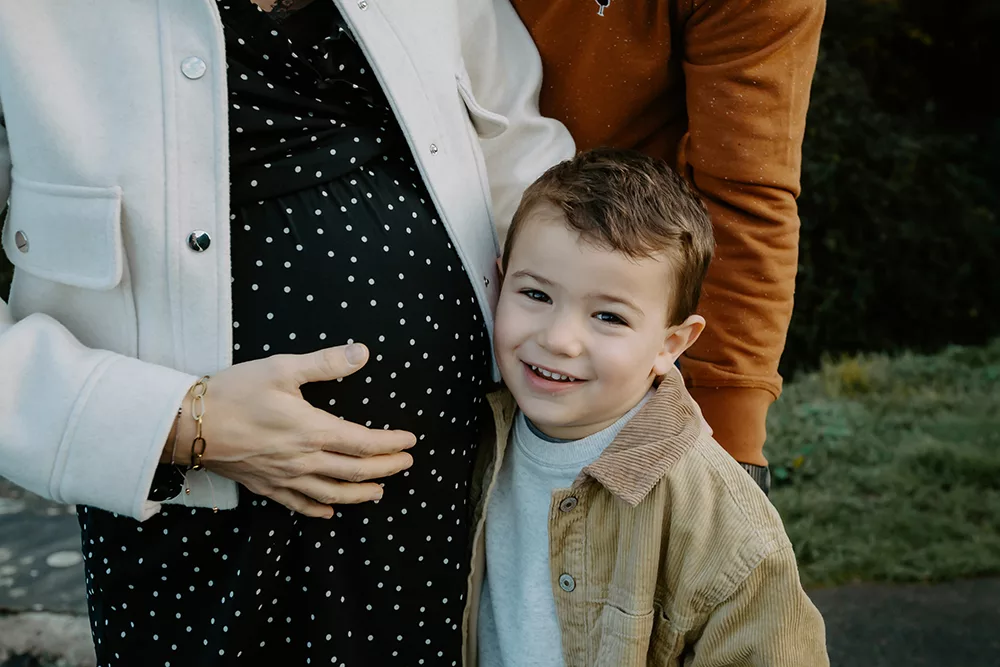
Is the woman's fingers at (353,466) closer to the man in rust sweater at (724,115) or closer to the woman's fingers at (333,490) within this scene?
the woman's fingers at (333,490)

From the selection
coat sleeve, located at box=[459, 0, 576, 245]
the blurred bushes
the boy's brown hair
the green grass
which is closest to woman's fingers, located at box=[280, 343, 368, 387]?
the boy's brown hair

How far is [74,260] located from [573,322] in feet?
2.23

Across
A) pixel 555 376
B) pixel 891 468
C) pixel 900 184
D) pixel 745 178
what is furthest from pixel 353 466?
pixel 900 184

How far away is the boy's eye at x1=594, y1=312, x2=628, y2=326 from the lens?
1396mm

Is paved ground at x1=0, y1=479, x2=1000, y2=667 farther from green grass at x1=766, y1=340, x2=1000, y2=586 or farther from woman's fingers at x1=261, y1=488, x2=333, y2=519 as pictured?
woman's fingers at x1=261, y1=488, x2=333, y2=519

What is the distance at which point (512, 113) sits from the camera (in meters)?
1.64

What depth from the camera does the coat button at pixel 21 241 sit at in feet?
4.07

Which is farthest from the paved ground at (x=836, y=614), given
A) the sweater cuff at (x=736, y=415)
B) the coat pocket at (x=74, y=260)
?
the coat pocket at (x=74, y=260)

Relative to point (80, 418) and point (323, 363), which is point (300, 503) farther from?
point (80, 418)

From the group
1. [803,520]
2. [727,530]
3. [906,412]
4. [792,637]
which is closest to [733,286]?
[727,530]

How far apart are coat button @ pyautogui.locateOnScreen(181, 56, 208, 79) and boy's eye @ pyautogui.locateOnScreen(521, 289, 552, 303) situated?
0.55 meters

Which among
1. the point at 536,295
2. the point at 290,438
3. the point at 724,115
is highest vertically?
the point at 724,115

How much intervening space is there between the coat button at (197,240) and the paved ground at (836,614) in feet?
5.70

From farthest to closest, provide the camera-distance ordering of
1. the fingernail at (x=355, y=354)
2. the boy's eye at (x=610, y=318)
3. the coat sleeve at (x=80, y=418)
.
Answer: the boy's eye at (x=610, y=318) < the fingernail at (x=355, y=354) < the coat sleeve at (x=80, y=418)
